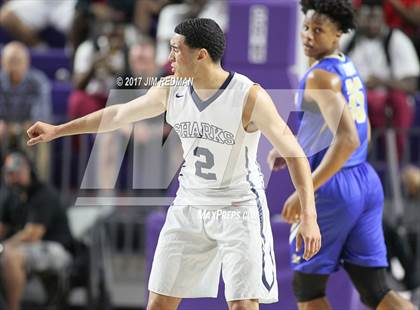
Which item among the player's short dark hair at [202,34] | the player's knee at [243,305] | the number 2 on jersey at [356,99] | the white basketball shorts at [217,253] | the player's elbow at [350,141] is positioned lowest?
the player's knee at [243,305]

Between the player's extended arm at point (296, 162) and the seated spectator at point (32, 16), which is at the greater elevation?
the seated spectator at point (32, 16)

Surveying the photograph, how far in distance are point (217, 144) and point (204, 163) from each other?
0.43ft

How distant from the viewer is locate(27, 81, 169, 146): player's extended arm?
513 centimetres

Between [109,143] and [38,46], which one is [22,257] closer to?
[109,143]

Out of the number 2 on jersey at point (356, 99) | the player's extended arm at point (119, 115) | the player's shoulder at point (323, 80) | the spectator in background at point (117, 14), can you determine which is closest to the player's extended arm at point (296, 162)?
the player's extended arm at point (119, 115)

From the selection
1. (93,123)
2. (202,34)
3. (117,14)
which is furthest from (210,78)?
(117,14)

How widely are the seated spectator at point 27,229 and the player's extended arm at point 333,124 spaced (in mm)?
3921

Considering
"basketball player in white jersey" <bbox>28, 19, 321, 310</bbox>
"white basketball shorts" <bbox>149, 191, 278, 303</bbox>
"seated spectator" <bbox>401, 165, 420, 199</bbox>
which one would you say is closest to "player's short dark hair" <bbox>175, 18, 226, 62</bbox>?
"basketball player in white jersey" <bbox>28, 19, 321, 310</bbox>

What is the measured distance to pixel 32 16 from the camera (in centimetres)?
1101

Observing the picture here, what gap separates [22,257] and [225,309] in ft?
8.84

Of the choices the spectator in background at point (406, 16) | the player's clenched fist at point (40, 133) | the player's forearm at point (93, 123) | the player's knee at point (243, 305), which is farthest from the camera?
the spectator in background at point (406, 16)

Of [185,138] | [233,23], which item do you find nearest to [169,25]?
[233,23]

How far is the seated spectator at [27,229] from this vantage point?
8.69 metres

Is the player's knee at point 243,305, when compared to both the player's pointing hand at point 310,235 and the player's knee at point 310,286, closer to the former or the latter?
the player's pointing hand at point 310,235
